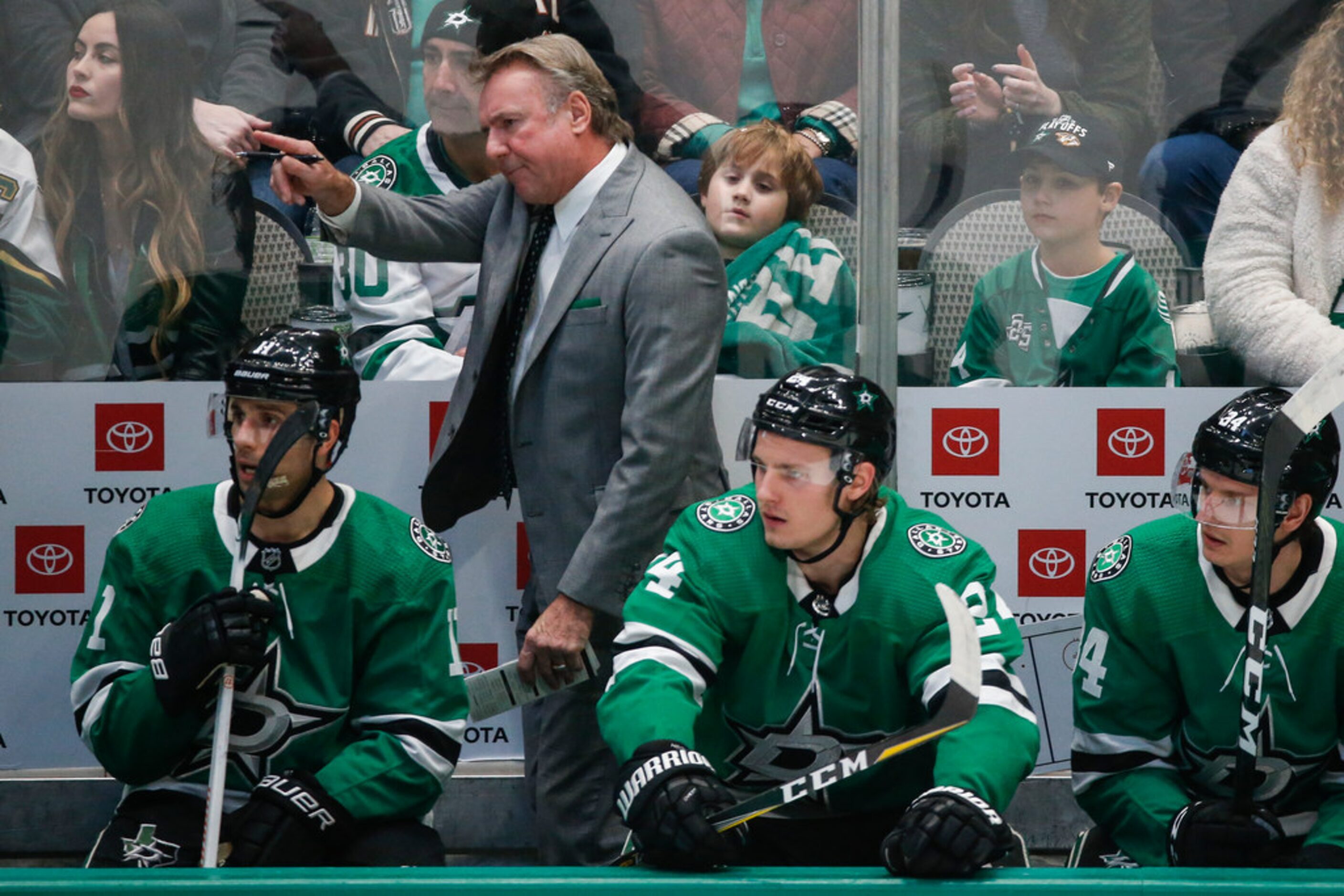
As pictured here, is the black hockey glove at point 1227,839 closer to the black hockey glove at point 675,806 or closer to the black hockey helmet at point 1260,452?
the black hockey helmet at point 1260,452

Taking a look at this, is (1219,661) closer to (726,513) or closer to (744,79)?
(726,513)

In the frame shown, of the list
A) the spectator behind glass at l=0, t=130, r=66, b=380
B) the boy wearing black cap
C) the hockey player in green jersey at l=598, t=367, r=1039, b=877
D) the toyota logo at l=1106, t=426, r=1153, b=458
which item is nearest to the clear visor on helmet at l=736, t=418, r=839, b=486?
the hockey player in green jersey at l=598, t=367, r=1039, b=877

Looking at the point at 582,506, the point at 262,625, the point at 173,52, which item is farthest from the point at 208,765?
the point at 173,52

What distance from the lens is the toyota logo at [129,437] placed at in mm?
3547

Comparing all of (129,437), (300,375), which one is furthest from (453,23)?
(300,375)

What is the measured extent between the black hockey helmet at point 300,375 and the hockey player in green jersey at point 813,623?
0.57 m

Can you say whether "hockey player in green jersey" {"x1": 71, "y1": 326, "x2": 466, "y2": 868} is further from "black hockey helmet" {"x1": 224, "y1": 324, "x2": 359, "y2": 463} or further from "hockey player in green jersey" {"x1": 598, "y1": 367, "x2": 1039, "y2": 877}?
"hockey player in green jersey" {"x1": 598, "y1": 367, "x2": 1039, "y2": 877}

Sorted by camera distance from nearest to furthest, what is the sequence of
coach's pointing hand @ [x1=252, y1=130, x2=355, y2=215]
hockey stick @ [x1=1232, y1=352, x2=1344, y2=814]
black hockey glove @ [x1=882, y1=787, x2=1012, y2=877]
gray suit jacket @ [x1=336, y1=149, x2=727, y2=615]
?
black hockey glove @ [x1=882, y1=787, x2=1012, y2=877] → hockey stick @ [x1=1232, y1=352, x2=1344, y2=814] → gray suit jacket @ [x1=336, y1=149, x2=727, y2=615] → coach's pointing hand @ [x1=252, y1=130, x2=355, y2=215]

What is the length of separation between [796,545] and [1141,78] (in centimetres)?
169

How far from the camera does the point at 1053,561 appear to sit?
11.8 ft

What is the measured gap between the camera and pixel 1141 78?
3641mm

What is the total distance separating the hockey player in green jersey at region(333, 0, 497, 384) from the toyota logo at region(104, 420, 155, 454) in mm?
456

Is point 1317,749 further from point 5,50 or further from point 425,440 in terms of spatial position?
point 5,50

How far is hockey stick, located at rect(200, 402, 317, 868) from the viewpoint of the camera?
2.38m
